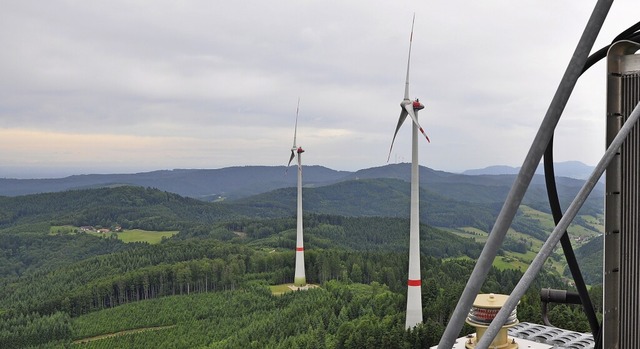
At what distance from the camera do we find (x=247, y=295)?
79312 millimetres

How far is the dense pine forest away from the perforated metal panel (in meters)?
33.2

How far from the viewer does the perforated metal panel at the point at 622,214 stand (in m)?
4.16

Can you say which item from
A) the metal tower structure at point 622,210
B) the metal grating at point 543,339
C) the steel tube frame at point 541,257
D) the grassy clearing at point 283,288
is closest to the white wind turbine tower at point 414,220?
the metal grating at point 543,339

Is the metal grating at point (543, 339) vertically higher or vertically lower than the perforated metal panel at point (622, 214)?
lower

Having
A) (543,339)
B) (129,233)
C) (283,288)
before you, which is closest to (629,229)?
(543,339)

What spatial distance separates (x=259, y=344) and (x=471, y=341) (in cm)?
3356

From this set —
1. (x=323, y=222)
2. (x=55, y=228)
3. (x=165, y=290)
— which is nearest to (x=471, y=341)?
(x=165, y=290)

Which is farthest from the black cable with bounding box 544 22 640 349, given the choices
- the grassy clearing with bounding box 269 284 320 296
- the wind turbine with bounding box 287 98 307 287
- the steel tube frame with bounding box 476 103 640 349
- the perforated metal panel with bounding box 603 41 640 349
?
the grassy clearing with bounding box 269 284 320 296

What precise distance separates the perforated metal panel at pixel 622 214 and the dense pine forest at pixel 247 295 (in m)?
33.2

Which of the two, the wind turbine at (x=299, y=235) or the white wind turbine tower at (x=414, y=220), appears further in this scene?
the wind turbine at (x=299, y=235)

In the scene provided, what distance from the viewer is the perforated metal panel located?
4.16 m

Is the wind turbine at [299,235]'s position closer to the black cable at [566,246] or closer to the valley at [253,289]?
the valley at [253,289]

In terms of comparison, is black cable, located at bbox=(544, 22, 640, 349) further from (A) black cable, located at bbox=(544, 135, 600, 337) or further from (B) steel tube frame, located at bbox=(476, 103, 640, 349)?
(B) steel tube frame, located at bbox=(476, 103, 640, 349)

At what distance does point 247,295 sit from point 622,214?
7835 cm
